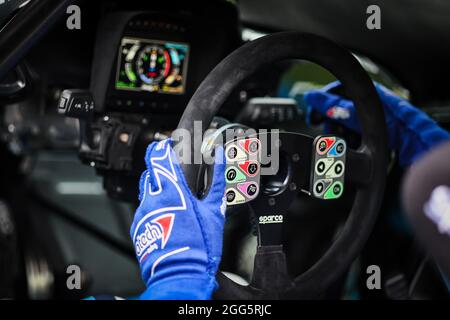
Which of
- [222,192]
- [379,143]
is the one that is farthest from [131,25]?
[222,192]

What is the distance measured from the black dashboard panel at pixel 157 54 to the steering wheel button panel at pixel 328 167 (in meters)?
0.74

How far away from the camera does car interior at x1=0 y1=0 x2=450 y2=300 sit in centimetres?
138

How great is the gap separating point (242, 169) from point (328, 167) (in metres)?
0.24

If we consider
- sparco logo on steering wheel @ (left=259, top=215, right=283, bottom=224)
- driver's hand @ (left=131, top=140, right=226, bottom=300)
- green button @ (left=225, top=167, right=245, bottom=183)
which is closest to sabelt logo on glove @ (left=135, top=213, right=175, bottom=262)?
driver's hand @ (left=131, top=140, right=226, bottom=300)

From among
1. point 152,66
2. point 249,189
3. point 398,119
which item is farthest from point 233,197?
point 152,66

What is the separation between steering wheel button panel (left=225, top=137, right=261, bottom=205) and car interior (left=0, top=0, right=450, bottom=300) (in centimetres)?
2

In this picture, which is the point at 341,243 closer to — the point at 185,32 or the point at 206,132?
the point at 206,132

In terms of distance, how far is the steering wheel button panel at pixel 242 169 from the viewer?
4.32 feet

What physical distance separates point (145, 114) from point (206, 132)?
0.89 metres

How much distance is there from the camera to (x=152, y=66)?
2.15 metres

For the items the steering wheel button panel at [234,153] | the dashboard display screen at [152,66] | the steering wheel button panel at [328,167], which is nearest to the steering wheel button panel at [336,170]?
the steering wheel button panel at [328,167]
